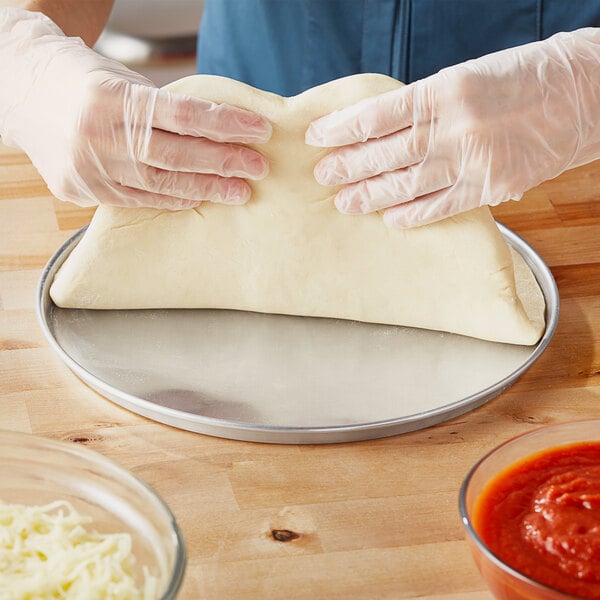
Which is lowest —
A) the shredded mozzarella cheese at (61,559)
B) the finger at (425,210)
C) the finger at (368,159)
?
the shredded mozzarella cheese at (61,559)

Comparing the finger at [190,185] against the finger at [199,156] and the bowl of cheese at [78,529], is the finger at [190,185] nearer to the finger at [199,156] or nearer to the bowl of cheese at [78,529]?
the finger at [199,156]

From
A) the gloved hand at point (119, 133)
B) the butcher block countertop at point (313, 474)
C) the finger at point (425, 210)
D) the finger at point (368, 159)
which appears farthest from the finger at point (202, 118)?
the butcher block countertop at point (313, 474)

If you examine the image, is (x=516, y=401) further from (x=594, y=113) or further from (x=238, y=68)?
(x=238, y=68)

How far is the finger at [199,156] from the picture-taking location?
1.11 meters

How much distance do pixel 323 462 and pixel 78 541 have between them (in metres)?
0.30

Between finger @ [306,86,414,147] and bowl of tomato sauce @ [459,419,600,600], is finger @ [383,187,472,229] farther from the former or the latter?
bowl of tomato sauce @ [459,419,600,600]

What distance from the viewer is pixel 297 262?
121cm

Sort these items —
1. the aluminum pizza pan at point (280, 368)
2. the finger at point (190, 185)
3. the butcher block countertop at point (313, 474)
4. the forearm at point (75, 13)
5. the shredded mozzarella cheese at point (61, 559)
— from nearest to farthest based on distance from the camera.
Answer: the shredded mozzarella cheese at point (61, 559) < the butcher block countertop at point (313, 474) < the aluminum pizza pan at point (280, 368) < the finger at point (190, 185) < the forearm at point (75, 13)

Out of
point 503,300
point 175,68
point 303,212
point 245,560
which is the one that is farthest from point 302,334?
point 175,68

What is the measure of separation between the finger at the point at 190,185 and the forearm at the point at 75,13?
503 mm

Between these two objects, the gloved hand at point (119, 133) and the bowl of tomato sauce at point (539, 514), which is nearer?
the bowl of tomato sauce at point (539, 514)

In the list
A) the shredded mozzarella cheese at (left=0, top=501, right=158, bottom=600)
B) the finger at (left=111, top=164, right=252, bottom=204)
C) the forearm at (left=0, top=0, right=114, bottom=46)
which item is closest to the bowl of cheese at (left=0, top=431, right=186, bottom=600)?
the shredded mozzarella cheese at (left=0, top=501, right=158, bottom=600)

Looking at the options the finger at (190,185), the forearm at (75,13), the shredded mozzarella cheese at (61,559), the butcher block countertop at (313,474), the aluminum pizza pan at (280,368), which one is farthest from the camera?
the forearm at (75,13)

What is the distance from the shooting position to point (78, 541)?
77 cm
